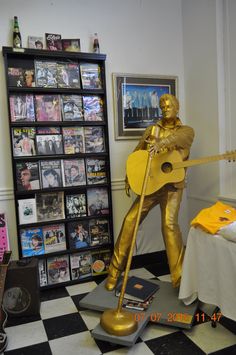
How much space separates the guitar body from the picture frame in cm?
60

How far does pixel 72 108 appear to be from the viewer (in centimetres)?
240

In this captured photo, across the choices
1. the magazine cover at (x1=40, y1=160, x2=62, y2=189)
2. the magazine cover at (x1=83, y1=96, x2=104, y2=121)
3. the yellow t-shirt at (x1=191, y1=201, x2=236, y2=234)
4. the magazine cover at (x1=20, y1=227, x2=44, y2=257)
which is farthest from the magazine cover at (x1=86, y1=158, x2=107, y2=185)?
the yellow t-shirt at (x1=191, y1=201, x2=236, y2=234)

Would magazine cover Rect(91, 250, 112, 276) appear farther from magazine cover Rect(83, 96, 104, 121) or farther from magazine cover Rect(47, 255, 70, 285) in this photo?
magazine cover Rect(83, 96, 104, 121)

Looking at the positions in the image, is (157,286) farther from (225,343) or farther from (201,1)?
(201,1)

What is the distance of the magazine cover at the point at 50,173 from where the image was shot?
2.33 metres

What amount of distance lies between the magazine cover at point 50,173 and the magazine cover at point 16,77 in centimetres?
59

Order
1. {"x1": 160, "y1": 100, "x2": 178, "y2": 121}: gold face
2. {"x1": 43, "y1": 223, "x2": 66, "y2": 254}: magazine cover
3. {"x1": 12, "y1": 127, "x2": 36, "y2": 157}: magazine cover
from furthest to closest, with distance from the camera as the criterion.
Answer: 1. {"x1": 43, "y1": 223, "x2": 66, "y2": 254}: magazine cover
2. {"x1": 12, "y1": 127, "x2": 36, "y2": 157}: magazine cover
3. {"x1": 160, "y1": 100, "x2": 178, "y2": 121}: gold face

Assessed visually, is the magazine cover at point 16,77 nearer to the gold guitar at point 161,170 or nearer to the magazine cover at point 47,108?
the magazine cover at point 47,108

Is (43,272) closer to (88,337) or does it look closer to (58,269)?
(58,269)

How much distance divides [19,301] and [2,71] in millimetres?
1620

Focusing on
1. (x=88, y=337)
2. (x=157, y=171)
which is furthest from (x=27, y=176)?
(x=88, y=337)

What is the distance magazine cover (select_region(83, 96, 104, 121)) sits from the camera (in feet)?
7.97

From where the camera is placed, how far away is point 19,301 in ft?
6.50

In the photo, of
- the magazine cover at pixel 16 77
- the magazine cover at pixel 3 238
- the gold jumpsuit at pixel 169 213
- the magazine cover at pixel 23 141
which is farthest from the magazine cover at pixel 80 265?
the magazine cover at pixel 16 77
